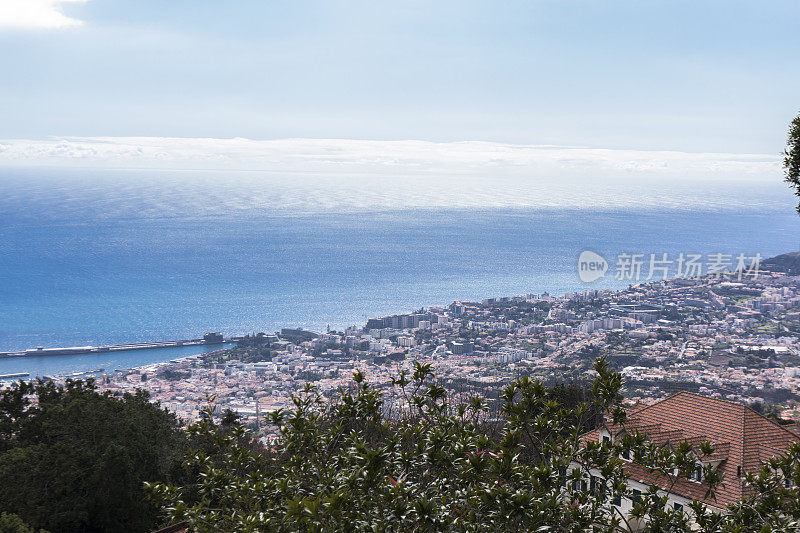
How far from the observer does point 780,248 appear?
50.0 meters

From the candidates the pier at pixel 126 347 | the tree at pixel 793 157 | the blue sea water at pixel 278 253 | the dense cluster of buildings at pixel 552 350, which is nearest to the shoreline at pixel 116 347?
the pier at pixel 126 347

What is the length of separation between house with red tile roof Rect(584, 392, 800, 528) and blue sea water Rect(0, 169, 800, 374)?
23308 mm

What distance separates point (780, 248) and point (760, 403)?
39370 mm

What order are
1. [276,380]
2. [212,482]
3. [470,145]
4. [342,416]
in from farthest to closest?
[470,145]
[276,380]
[342,416]
[212,482]

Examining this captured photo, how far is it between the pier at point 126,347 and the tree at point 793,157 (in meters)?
27.4

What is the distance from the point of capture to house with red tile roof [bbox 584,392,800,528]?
765cm

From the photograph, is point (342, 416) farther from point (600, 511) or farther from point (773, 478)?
point (773, 478)

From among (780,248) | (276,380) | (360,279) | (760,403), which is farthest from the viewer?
(780,248)

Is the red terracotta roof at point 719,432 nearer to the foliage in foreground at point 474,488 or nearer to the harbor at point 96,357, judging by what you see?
the foliage in foreground at point 474,488

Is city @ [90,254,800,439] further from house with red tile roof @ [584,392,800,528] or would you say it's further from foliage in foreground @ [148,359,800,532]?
foliage in foreground @ [148,359,800,532]

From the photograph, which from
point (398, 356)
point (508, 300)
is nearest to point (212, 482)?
point (398, 356)

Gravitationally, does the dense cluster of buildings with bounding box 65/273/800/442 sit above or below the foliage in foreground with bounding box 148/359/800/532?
below

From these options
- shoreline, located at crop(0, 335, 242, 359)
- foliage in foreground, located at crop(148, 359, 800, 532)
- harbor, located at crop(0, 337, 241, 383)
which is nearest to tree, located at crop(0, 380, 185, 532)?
foliage in foreground, located at crop(148, 359, 800, 532)

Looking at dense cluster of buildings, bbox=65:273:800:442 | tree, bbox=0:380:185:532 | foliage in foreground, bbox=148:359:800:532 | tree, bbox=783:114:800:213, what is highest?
tree, bbox=783:114:800:213
